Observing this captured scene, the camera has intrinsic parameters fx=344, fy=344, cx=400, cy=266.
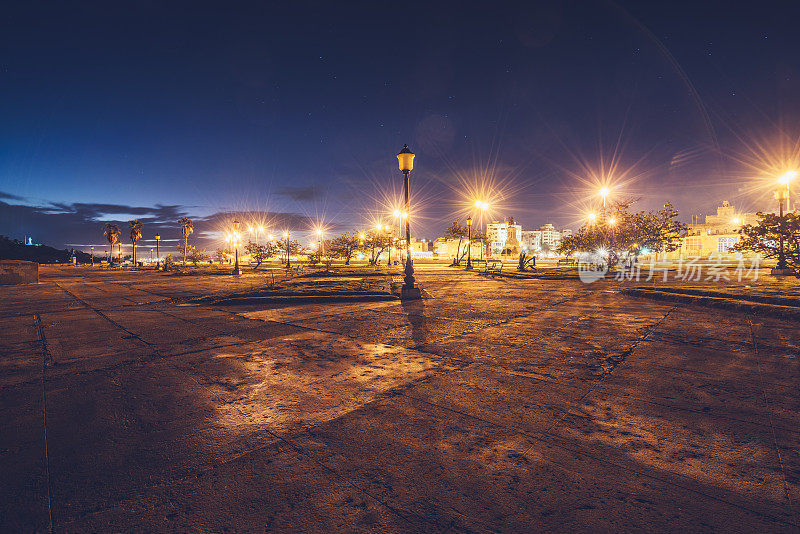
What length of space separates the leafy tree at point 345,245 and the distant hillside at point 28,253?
29.2 meters

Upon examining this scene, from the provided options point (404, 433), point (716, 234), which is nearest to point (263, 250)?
point (404, 433)

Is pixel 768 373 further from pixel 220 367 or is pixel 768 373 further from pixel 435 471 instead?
pixel 220 367

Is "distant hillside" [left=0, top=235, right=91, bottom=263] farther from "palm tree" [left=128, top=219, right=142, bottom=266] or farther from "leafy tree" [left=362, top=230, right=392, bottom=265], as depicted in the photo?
"leafy tree" [left=362, top=230, right=392, bottom=265]

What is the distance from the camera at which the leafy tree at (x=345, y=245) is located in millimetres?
39750

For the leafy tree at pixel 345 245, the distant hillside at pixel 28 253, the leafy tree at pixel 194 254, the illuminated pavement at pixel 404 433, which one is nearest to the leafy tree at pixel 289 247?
the leafy tree at pixel 345 245

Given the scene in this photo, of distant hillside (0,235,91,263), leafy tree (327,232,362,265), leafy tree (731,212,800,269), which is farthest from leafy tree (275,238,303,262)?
leafy tree (731,212,800,269)

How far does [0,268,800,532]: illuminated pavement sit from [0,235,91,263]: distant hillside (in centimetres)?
4478

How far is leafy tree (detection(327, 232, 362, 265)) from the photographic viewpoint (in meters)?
39.8

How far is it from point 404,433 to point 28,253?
269 ft

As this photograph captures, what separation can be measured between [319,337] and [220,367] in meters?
1.94

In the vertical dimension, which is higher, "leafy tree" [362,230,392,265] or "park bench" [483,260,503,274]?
"leafy tree" [362,230,392,265]

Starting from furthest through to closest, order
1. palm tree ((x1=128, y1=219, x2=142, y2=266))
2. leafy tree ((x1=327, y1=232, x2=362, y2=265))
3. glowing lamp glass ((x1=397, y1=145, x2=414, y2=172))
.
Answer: palm tree ((x1=128, y1=219, x2=142, y2=266)), leafy tree ((x1=327, y1=232, x2=362, y2=265)), glowing lamp glass ((x1=397, y1=145, x2=414, y2=172))

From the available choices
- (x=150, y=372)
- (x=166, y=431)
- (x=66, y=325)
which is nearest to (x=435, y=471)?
(x=166, y=431)

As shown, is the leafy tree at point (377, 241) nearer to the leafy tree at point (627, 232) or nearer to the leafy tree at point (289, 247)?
the leafy tree at point (289, 247)
